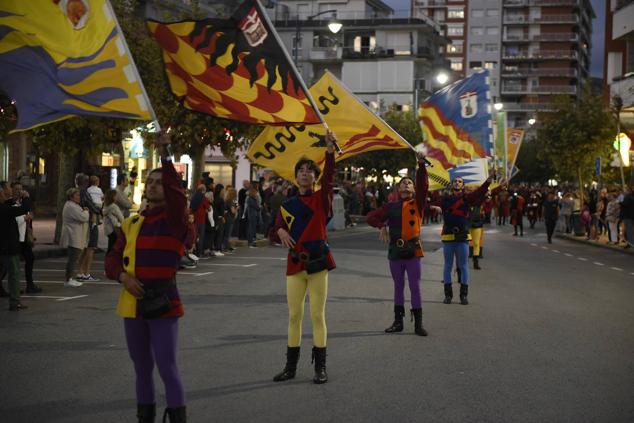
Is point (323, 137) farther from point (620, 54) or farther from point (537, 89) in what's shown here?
point (537, 89)

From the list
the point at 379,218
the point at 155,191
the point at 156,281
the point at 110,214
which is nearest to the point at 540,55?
the point at 110,214

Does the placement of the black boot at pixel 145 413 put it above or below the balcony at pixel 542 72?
below

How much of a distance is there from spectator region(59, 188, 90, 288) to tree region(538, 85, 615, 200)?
99.9ft

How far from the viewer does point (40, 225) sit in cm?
3012

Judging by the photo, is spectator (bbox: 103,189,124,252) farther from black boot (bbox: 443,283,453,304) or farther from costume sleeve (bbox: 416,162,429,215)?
costume sleeve (bbox: 416,162,429,215)

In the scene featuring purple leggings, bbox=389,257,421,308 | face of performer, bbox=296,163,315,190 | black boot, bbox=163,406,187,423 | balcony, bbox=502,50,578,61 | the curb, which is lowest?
the curb

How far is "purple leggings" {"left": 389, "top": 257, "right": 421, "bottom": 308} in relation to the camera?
10586mm

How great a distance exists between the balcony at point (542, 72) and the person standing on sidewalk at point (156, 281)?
13217 cm

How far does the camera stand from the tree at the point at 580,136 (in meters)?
42.3

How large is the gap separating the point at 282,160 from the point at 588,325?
432 cm

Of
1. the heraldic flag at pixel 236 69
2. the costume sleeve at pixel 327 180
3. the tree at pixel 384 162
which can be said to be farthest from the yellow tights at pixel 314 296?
the tree at pixel 384 162

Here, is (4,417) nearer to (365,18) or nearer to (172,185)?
(172,185)

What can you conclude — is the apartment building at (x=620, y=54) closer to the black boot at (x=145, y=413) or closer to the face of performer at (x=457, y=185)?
the face of performer at (x=457, y=185)

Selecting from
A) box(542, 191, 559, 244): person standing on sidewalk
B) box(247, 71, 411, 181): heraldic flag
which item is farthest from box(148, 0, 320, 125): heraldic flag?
box(542, 191, 559, 244): person standing on sidewalk
